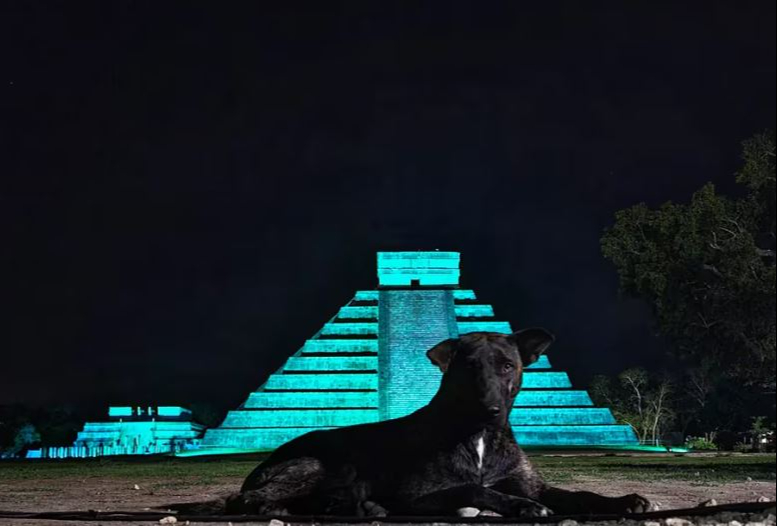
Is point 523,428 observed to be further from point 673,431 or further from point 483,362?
point 483,362

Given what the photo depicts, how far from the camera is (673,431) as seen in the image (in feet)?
306

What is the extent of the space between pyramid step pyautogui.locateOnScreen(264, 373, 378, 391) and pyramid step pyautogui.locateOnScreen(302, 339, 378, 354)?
2639 mm

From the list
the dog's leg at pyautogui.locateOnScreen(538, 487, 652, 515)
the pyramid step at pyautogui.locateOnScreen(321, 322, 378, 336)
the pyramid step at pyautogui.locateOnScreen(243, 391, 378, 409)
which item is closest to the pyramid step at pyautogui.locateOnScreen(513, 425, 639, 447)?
the pyramid step at pyautogui.locateOnScreen(243, 391, 378, 409)

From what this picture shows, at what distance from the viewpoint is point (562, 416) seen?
198 feet

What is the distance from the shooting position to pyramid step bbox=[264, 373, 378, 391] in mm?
64062

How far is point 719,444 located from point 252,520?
5535cm

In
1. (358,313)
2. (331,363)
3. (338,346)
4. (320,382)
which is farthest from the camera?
(358,313)

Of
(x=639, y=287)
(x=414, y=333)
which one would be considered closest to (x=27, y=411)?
(x=414, y=333)

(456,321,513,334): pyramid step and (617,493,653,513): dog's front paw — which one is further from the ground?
(456,321,513,334): pyramid step

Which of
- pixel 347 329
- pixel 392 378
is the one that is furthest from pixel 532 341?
pixel 347 329

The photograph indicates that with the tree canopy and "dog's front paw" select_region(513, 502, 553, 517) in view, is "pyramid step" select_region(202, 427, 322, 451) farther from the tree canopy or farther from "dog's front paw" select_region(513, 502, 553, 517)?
"dog's front paw" select_region(513, 502, 553, 517)

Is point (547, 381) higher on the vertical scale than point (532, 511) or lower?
higher

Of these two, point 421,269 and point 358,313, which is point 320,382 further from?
point 421,269

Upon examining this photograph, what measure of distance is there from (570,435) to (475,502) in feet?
173
